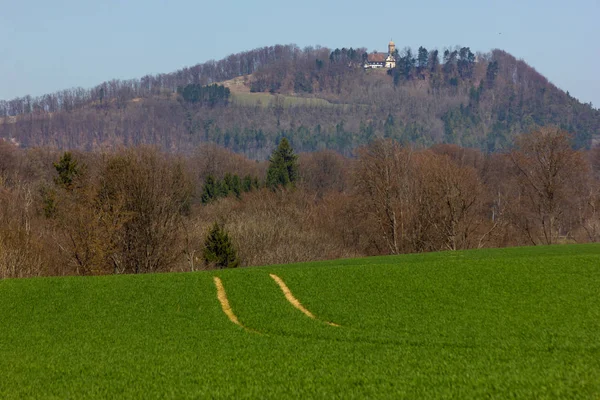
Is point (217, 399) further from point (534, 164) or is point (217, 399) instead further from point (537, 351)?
point (534, 164)

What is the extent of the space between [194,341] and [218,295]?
907cm

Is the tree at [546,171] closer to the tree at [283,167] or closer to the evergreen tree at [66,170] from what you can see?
the evergreen tree at [66,170]

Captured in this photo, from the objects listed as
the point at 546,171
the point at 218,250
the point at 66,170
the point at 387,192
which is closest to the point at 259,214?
the point at 387,192

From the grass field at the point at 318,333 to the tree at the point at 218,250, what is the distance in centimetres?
2776

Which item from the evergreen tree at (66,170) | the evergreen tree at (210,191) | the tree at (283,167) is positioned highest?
the evergreen tree at (66,170)

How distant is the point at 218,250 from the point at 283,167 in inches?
2948

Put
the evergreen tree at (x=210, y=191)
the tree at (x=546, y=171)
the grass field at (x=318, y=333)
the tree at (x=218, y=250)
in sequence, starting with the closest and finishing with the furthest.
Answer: the grass field at (x=318, y=333) < the tree at (x=218, y=250) < the tree at (x=546, y=171) < the evergreen tree at (x=210, y=191)

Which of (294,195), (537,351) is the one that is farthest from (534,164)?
(537,351)

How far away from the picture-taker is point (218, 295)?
34.8 m

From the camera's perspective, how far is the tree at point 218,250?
68250mm

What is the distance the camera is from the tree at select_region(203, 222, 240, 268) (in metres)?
68.2

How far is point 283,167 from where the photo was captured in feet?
469

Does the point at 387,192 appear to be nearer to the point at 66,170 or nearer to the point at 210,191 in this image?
the point at 66,170

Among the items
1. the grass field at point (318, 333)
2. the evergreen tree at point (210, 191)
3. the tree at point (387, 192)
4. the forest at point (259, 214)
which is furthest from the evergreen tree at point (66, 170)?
the evergreen tree at point (210, 191)
